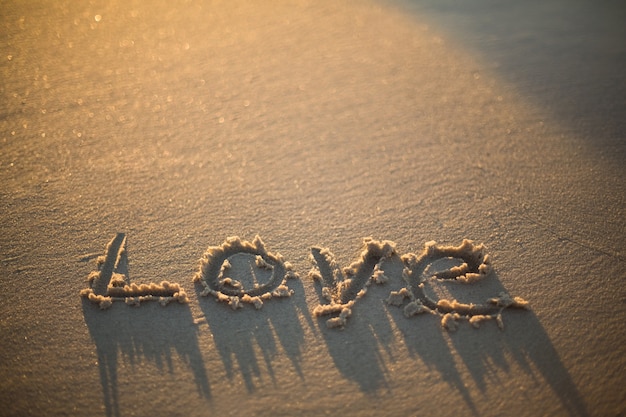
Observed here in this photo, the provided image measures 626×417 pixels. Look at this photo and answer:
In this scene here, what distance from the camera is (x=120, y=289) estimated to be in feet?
3.73

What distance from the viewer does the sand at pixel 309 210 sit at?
0.98 m

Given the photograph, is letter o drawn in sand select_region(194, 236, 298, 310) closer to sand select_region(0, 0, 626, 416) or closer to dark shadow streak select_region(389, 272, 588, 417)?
sand select_region(0, 0, 626, 416)

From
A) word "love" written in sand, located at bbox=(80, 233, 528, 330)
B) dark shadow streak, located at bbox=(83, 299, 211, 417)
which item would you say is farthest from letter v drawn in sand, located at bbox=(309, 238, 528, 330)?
dark shadow streak, located at bbox=(83, 299, 211, 417)

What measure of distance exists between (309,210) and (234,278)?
296mm

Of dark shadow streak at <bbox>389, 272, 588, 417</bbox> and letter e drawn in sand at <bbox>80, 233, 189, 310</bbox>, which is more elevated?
letter e drawn in sand at <bbox>80, 233, 189, 310</bbox>

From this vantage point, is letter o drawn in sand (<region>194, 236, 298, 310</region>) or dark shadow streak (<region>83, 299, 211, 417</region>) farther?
letter o drawn in sand (<region>194, 236, 298, 310</region>)

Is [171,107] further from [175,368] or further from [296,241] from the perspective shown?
[175,368]

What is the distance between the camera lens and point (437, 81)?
6.12 ft

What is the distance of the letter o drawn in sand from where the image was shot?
113cm

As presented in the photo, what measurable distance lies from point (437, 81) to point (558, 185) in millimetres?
634

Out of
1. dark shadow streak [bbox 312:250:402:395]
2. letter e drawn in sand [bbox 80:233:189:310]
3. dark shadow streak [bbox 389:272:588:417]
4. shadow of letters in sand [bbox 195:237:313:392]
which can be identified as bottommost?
dark shadow streak [bbox 389:272:588:417]

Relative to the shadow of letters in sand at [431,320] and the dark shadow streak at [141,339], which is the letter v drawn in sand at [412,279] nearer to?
the shadow of letters in sand at [431,320]

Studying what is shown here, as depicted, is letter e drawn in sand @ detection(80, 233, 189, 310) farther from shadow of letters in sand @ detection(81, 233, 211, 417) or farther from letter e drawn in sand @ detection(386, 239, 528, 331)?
letter e drawn in sand @ detection(386, 239, 528, 331)

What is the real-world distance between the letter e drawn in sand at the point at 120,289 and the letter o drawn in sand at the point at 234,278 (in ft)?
0.22
